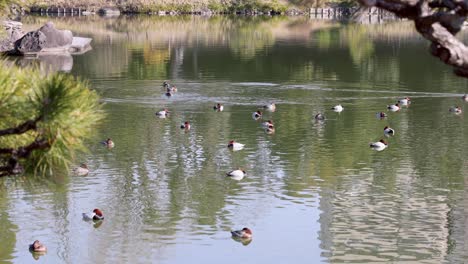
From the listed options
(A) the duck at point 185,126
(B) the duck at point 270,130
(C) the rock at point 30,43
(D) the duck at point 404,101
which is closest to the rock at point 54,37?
(C) the rock at point 30,43

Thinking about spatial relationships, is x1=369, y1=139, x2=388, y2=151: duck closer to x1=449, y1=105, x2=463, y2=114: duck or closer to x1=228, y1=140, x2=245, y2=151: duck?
x1=228, y1=140, x2=245, y2=151: duck

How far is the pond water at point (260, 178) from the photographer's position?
15.3 metres

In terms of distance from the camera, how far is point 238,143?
23.2 metres

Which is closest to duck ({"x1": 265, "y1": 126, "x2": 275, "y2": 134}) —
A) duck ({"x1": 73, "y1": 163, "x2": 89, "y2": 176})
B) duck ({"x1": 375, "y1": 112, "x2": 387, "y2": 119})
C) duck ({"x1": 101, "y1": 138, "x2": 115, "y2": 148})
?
duck ({"x1": 375, "y1": 112, "x2": 387, "y2": 119})

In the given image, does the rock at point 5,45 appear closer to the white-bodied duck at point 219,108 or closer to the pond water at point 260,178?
the pond water at point 260,178

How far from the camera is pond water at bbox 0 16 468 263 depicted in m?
15.3

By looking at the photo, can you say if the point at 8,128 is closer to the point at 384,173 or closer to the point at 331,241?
the point at 331,241

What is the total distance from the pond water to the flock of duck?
7.2 inches

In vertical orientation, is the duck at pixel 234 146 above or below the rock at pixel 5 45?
above

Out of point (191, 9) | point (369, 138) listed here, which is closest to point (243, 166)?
point (369, 138)

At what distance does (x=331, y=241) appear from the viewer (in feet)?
51.6

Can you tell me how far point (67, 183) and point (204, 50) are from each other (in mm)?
30855

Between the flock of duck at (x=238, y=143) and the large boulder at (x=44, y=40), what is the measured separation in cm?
1169

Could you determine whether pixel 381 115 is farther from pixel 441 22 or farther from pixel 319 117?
pixel 441 22
